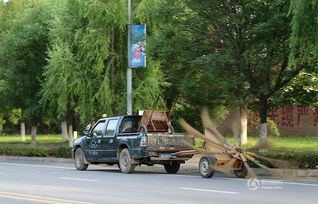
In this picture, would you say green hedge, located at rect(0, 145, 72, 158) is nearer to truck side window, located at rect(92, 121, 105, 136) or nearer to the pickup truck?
the pickup truck

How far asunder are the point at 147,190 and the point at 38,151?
808 inches

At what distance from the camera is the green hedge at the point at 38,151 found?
3522cm

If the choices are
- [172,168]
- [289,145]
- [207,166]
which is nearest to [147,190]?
[207,166]

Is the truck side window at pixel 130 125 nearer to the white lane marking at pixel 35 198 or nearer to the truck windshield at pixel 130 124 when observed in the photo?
the truck windshield at pixel 130 124

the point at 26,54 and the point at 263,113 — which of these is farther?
the point at 26,54

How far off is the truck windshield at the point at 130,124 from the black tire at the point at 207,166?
413 centimetres

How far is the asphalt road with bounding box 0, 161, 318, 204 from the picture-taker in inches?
588

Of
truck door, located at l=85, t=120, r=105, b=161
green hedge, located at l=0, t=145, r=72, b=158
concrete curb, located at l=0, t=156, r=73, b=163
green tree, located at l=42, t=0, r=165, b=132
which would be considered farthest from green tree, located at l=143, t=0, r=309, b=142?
green hedge, located at l=0, t=145, r=72, b=158

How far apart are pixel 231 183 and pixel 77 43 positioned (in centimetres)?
1661

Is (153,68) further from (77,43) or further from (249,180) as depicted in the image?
(249,180)

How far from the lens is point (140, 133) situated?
23.9 meters

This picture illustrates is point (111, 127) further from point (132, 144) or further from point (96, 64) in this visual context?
point (96, 64)

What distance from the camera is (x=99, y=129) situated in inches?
1029

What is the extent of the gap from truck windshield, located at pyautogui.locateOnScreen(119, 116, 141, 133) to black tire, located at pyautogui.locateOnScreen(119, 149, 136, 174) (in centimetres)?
95
